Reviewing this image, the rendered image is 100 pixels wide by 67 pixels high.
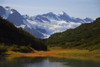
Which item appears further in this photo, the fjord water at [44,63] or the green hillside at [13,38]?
the green hillside at [13,38]

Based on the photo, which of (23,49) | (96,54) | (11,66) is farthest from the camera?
(23,49)

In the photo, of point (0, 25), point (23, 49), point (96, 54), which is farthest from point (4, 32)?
point (96, 54)

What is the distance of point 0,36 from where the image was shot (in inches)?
5133

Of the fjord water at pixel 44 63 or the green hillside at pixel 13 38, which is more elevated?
the green hillside at pixel 13 38

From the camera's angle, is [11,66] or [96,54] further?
[96,54]

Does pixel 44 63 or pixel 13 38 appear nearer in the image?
pixel 44 63

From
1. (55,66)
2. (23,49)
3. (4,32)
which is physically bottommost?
(55,66)

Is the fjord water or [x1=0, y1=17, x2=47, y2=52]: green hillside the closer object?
the fjord water

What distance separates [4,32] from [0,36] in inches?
238

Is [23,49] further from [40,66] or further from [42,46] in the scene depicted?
[40,66]

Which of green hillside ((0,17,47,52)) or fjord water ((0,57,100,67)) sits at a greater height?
green hillside ((0,17,47,52))

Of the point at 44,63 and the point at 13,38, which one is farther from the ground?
the point at 13,38

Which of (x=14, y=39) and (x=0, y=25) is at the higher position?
(x=0, y=25)

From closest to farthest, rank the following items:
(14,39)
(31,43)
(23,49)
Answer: (23,49), (14,39), (31,43)
